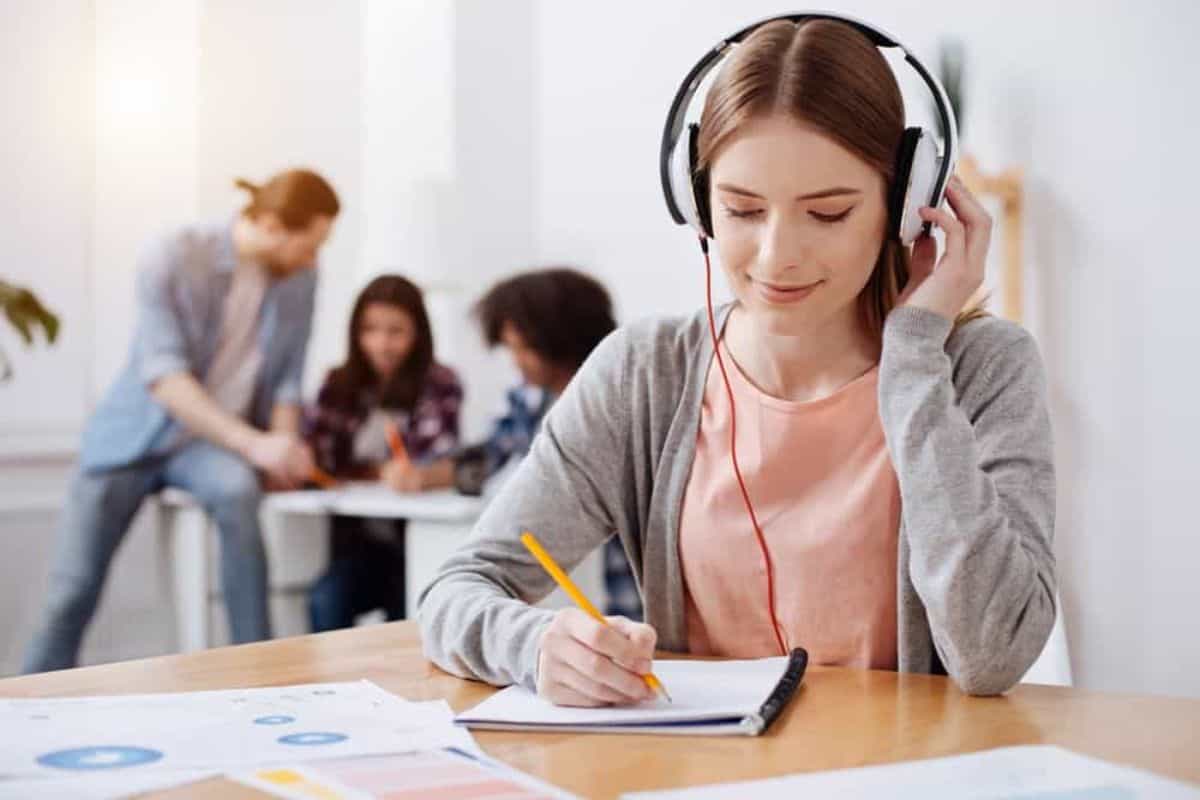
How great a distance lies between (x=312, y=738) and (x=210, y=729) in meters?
0.07

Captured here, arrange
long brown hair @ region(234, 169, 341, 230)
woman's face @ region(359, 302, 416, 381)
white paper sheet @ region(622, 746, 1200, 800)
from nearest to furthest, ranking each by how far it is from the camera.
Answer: white paper sheet @ region(622, 746, 1200, 800), long brown hair @ region(234, 169, 341, 230), woman's face @ region(359, 302, 416, 381)

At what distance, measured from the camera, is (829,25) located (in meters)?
1.09

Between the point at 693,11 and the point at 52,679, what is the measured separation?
106 inches

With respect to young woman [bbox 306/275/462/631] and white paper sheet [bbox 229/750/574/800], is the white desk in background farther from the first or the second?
white paper sheet [bbox 229/750/574/800]

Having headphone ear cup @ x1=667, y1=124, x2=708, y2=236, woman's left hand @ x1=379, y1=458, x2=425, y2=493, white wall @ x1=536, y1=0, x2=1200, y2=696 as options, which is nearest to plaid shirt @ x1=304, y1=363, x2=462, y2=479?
woman's left hand @ x1=379, y1=458, x2=425, y2=493

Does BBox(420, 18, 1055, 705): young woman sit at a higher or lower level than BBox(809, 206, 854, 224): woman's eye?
lower

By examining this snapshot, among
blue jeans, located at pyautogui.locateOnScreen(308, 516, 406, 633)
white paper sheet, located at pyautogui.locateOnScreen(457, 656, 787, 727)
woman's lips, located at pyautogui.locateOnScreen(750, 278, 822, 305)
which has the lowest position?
blue jeans, located at pyautogui.locateOnScreen(308, 516, 406, 633)

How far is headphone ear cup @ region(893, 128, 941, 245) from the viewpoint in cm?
105

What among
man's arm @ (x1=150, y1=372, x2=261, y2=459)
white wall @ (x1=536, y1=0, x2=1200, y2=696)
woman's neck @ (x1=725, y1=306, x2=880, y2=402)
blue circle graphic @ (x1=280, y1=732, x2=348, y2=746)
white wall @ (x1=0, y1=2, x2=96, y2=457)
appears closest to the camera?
blue circle graphic @ (x1=280, y1=732, x2=348, y2=746)

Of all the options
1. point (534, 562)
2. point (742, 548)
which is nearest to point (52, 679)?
point (534, 562)

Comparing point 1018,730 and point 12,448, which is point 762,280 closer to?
point 1018,730

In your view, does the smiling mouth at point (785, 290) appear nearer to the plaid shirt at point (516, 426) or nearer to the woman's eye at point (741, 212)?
the woman's eye at point (741, 212)

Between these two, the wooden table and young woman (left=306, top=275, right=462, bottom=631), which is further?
young woman (left=306, top=275, right=462, bottom=631)

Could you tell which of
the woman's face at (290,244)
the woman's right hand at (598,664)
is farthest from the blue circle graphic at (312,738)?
the woman's face at (290,244)
